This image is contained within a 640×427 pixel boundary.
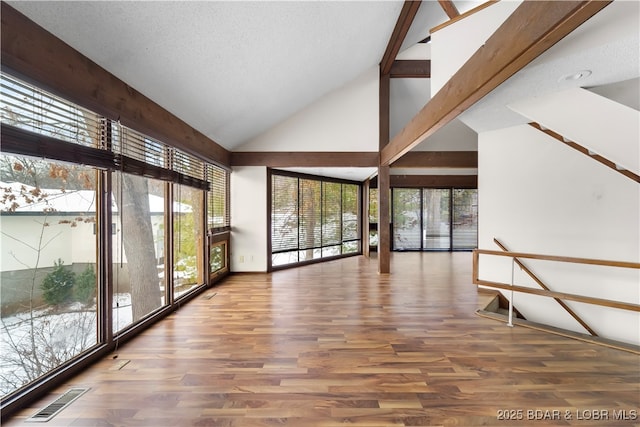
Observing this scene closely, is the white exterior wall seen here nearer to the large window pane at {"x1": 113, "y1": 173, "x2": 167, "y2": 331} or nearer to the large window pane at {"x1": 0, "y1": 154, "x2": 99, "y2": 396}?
the large window pane at {"x1": 0, "y1": 154, "x2": 99, "y2": 396}

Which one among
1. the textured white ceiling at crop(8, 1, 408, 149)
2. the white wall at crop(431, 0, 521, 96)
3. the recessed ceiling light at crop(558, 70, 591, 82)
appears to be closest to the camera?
the textured white ceiling at crop(8, 1, 408, 149)

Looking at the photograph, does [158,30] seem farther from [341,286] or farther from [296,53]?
[341,286]

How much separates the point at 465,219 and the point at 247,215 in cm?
691

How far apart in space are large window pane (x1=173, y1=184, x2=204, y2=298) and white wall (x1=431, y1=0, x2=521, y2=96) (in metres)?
3.54

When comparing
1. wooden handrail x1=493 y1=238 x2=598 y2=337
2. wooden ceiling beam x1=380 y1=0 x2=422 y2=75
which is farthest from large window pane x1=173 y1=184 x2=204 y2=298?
wooden handrail x1=493 y1=238 x2=598 y2=337

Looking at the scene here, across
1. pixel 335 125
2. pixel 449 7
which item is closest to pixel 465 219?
pixel 335 125

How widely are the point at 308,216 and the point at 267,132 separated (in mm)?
2184

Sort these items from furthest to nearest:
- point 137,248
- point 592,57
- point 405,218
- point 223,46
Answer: point 405,218 < point 137,248 < point 223,46 < point 592,57

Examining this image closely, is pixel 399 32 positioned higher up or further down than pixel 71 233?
higher up

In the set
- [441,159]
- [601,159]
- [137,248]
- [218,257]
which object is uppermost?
[441,159]

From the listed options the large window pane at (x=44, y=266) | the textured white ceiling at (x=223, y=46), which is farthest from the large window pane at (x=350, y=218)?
the large window pane at (x=44, y=266)

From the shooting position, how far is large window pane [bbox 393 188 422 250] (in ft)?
28.5

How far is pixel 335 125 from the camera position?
17.4 feet

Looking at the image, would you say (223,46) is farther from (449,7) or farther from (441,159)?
(441,159)
